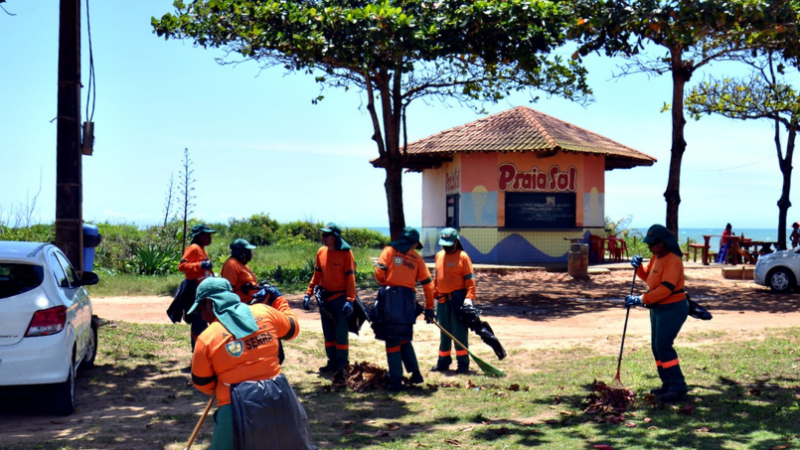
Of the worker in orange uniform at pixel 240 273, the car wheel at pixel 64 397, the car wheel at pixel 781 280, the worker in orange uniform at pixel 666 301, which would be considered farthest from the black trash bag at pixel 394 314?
the car wheel at pixel 781 280

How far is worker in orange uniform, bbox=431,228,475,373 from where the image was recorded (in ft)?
29.8

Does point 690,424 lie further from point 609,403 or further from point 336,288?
point 336,288

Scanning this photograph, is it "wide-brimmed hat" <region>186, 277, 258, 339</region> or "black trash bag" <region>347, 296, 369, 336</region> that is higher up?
"wide-brimmed hat" <region>186, 277, 258, 339</region>

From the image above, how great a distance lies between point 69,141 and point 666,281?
25.1 feet

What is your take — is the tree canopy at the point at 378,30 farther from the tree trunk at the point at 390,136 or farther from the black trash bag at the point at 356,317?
the black trash bag at the point at 356,317

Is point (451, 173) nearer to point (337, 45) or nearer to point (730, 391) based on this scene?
point (337, 45)

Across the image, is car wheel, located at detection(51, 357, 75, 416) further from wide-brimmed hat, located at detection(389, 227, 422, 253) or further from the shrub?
the shrub

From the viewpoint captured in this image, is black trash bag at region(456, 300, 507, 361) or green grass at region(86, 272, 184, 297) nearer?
black trash bag at region(456, 300, 507, 361)

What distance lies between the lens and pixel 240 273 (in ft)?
27.8

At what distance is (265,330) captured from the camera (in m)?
4.51

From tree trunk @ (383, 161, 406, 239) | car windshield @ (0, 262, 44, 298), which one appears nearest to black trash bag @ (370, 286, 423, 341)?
car windshield @ (0, 262, 44, 298)

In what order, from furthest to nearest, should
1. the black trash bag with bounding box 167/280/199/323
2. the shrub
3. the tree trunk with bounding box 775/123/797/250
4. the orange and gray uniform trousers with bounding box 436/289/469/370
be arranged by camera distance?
the tree trunk with bounding box 775/123/797/250, the shrub, the orange and gray uniform trousers with bounding box 436/289/469/370, the black trash bag with bounding box 167/280/199/323

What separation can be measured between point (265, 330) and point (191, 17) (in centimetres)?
1435

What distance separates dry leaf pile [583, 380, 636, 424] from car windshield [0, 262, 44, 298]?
5.36 m
